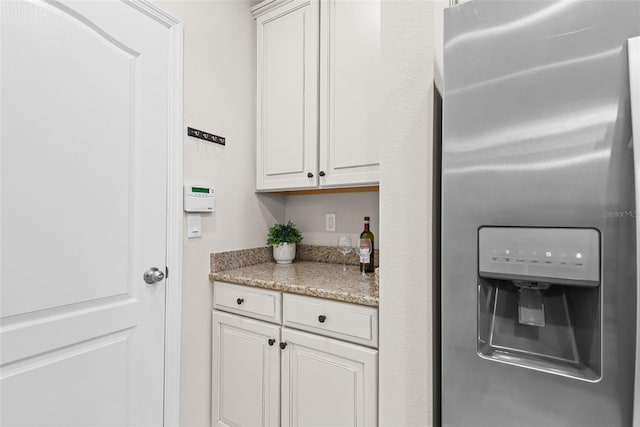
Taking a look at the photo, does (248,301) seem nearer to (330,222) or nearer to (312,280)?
(312,280)

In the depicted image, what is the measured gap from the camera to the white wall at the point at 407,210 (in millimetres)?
896

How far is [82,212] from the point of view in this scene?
123 cm

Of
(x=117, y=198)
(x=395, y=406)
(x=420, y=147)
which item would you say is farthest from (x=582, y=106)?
(x=117, y=198)

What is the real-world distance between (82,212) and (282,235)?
1.05 metres

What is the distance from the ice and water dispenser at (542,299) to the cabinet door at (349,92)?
3.07 ft

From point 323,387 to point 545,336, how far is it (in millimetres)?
930

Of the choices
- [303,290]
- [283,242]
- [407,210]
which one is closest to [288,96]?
[283,242]

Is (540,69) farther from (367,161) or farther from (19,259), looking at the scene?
(19,259)

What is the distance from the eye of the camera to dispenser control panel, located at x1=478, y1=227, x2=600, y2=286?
0.61m

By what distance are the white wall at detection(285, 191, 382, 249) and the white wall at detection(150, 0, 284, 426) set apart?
277 millimetres

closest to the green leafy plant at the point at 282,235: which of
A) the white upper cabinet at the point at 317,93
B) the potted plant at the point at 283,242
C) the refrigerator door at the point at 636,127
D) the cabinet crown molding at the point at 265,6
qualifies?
the potted plant at the point at 283,242

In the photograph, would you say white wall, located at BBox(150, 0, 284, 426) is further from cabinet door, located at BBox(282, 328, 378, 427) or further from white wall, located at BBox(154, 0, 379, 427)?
cabinet door, located at BBox(282, 328, 378, 427)

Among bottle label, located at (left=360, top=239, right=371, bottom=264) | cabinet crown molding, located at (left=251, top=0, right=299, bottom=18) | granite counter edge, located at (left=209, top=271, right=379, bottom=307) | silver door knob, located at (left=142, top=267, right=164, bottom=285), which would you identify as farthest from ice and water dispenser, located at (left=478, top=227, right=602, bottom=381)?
cabinet crown molding, located at (left=251, top=0, right=299, bottom=18)

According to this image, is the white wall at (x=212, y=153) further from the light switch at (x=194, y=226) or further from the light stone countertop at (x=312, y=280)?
the light stone countertop at (x=312, y=280)
